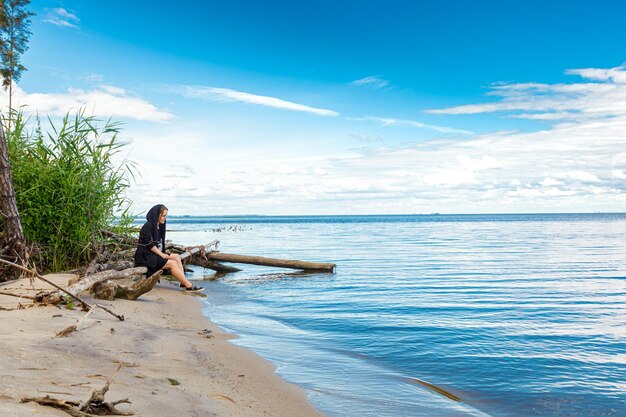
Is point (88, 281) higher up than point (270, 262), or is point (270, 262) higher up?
point (88, 281)

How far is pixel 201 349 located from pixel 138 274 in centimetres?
576

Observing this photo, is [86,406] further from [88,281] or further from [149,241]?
[149,241]

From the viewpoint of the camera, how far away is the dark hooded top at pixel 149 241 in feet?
40.7

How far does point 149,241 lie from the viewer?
1252 cm

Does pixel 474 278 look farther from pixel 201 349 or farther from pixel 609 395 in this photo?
pixel 201 349

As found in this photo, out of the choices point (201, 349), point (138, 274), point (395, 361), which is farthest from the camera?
point (138, 274)

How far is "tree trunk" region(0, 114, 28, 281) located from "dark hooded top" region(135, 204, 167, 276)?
98.8 inches

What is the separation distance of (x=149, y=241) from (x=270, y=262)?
7.59 metres

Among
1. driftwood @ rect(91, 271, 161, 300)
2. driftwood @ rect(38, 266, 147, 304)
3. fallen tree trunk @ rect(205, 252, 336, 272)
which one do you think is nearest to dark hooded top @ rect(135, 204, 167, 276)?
driftwood @ rect(38, 266, 147, 304)

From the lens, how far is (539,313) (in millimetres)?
11812

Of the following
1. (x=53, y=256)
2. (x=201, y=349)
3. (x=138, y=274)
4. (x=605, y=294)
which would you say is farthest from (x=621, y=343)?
(x=53, y=256)

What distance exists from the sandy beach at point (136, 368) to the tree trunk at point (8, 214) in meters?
2.42

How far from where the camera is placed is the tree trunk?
10602 mm

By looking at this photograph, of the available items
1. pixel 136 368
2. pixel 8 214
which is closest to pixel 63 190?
pixel 8 214
